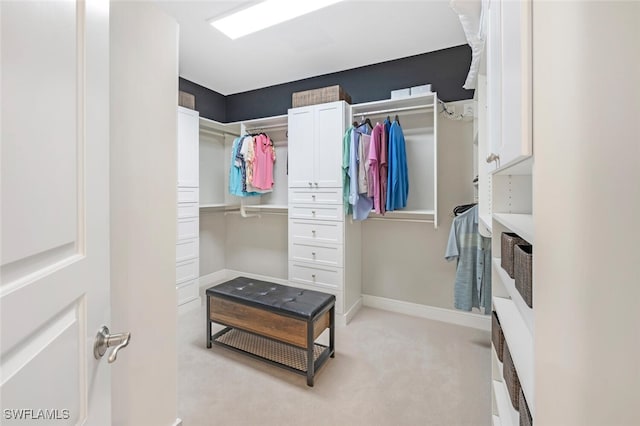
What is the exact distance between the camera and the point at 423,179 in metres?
2.95

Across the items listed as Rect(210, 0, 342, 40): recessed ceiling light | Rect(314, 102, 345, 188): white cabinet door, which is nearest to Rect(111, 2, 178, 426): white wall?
Rect(210, 0, 342, 40): recessed ceiling light

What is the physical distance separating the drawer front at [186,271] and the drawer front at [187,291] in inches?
2.0

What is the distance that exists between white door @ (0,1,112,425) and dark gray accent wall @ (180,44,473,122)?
2.84 metres

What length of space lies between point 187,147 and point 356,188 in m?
1.86

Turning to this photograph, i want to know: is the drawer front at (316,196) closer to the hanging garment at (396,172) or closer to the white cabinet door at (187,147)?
the hanging garment at (396,172)

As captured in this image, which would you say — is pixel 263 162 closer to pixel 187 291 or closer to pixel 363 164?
pixel 363 164

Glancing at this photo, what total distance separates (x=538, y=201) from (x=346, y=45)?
2.66m

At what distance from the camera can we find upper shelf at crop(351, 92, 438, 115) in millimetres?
2630

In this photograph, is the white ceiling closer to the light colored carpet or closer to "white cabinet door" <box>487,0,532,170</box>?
"white cabinet door" <box>487,0,532,170</box>

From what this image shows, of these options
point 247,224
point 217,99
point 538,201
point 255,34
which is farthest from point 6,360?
point 217,99

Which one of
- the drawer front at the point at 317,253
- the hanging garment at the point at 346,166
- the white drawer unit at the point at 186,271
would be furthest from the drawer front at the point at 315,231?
the white drawer unit at the point at 186,271

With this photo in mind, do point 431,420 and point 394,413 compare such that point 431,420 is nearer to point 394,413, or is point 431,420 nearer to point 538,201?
point 394,413

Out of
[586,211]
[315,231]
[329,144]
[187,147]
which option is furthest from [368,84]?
[586,211]

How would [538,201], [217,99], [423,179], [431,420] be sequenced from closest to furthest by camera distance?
[538,201]
[431,420]
[423,179]
[217,99]
